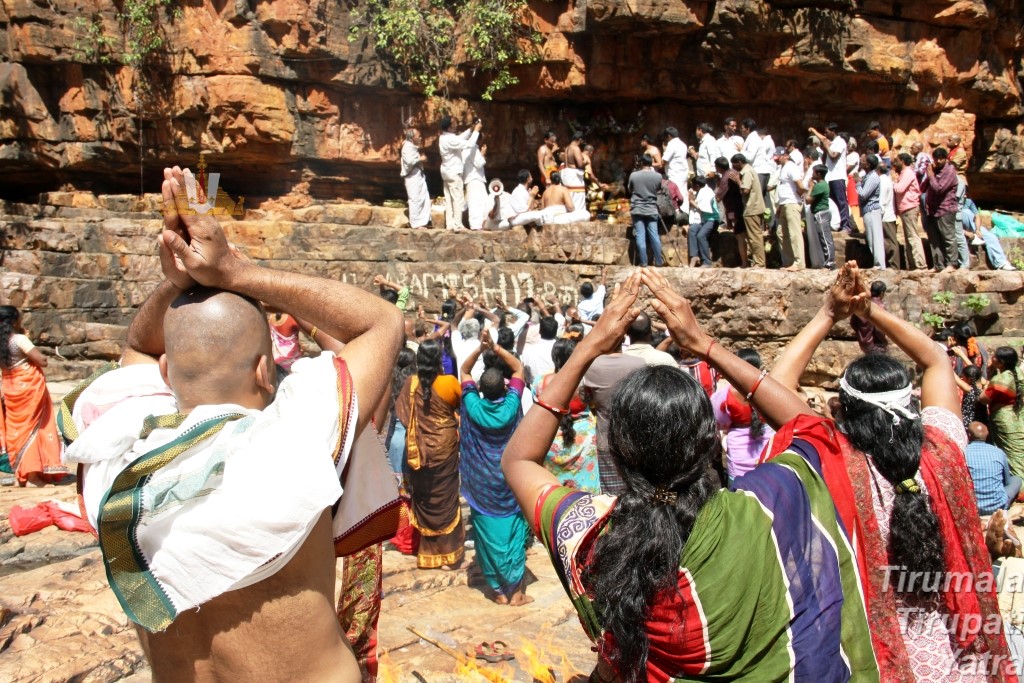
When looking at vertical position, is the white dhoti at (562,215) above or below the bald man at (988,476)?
above

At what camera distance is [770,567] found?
1679 mm

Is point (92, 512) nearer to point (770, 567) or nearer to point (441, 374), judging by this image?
point (770, 567)

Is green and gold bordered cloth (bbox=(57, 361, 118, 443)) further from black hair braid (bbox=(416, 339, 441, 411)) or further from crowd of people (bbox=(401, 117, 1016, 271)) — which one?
crowd of people (bbox=(401, 117, 1016, 271))

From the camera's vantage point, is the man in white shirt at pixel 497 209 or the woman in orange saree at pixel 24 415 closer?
the woman in orange saree at pixel 24 415

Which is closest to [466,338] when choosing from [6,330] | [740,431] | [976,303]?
[740,431]

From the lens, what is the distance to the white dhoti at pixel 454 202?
14211 mm

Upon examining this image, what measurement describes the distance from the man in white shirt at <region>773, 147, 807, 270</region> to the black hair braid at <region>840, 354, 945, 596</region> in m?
9.08

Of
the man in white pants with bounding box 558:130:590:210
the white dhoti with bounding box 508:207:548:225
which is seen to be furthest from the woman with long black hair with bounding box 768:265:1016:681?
the man in white pants with bounding box 558:130:590:210

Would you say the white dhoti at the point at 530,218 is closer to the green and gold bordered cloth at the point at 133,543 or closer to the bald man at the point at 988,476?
the bald man at the point at 988,476

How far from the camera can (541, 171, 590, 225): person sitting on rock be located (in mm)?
13297

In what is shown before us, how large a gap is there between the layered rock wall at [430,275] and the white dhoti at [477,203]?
1361 mm

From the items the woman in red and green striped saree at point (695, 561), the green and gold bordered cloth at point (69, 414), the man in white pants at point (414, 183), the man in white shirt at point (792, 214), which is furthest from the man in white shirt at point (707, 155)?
the green and gold bordered cloth at point (69, 414)

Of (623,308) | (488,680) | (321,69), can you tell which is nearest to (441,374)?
(488,680)

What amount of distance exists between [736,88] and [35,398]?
14679 millimetres
